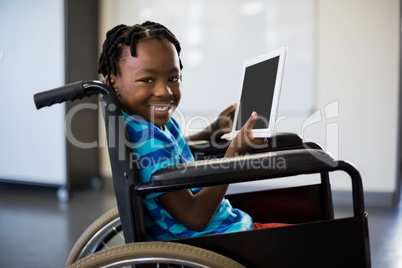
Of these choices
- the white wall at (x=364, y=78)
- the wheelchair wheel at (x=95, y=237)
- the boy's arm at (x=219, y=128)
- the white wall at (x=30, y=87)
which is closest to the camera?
the wheelchair wheel at (x=95, y=237)

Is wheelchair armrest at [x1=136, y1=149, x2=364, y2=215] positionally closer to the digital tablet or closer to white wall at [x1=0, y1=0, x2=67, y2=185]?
the digital tablet

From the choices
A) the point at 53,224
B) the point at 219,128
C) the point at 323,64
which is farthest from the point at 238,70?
the point at 219,128

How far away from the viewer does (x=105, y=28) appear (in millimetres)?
3406

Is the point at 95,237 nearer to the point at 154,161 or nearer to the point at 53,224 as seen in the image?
the point at 154,161

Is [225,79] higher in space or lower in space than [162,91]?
higher

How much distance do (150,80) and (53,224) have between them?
179cm

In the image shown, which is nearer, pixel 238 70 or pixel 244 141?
pixel 244 141

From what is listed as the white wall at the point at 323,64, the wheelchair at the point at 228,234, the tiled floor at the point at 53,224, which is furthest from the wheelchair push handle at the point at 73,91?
the white wall at the point at 323,64

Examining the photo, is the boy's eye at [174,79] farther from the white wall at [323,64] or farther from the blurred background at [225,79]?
the white wall at [323,64]

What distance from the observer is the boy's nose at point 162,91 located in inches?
35.9

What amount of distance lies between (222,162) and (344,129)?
2.40 meters

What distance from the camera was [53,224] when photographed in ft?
7.92

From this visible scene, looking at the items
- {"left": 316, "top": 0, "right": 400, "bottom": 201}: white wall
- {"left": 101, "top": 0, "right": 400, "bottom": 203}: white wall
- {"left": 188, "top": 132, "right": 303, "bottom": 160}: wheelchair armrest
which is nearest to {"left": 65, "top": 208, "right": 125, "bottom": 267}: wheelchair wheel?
{"left": 188, "top": 132, "right": 303, "bottom": 160}: wheelchair armrest

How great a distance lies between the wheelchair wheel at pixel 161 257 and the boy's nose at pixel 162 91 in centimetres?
32
